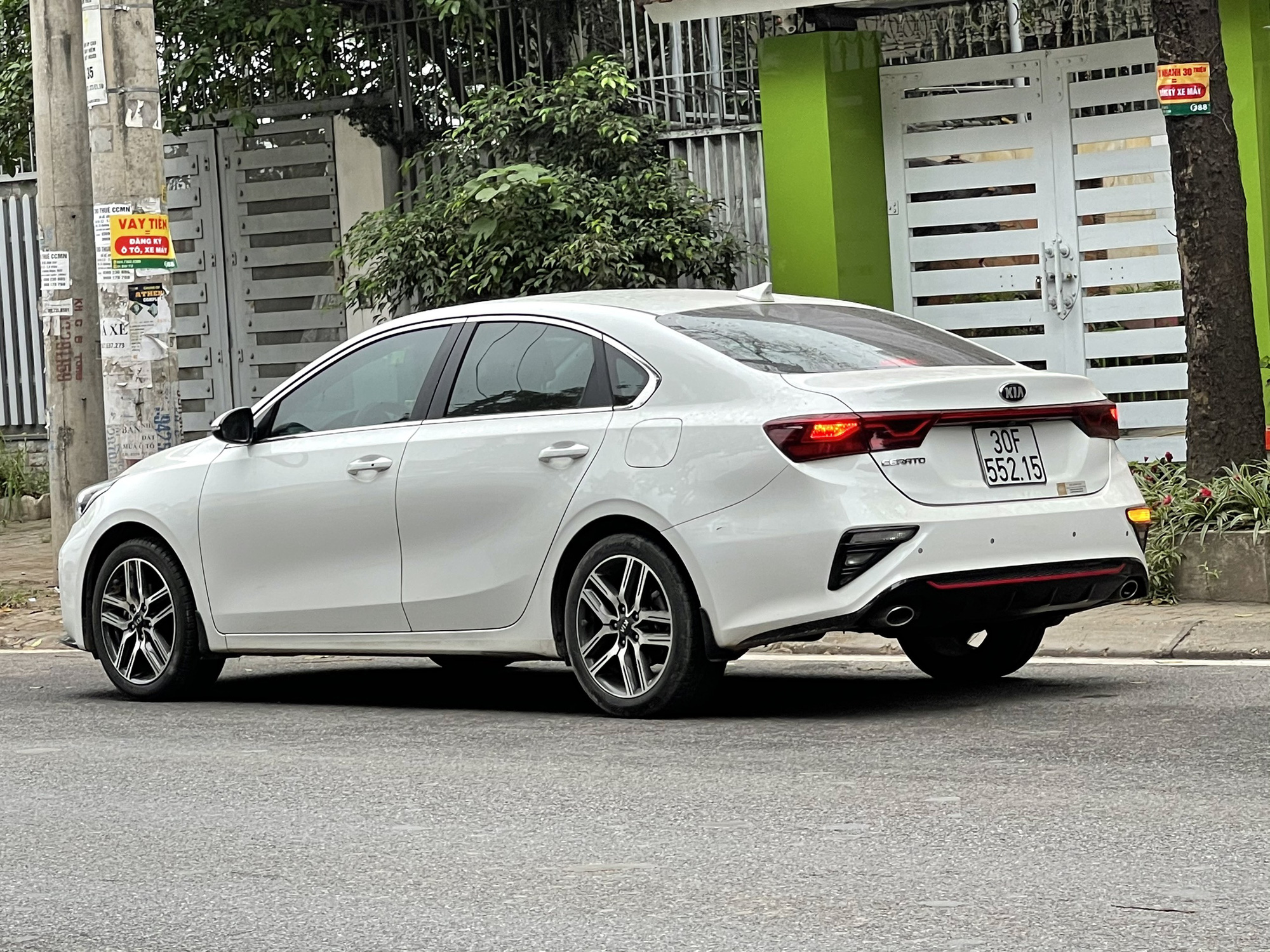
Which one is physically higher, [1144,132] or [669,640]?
[1144,132]

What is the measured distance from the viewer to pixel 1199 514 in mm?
10523

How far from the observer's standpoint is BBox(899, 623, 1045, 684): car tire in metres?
8.47

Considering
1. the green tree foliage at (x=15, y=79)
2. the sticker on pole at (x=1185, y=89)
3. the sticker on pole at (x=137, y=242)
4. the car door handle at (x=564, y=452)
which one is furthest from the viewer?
the green tree foliage at (x=15, y=79)

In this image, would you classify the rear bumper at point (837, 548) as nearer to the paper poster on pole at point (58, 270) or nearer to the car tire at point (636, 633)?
the car tire at point (636, 633)

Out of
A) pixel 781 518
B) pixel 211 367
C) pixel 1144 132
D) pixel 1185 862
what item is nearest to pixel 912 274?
pixel 1144 132

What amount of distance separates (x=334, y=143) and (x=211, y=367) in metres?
2.26

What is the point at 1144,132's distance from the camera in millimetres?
14523

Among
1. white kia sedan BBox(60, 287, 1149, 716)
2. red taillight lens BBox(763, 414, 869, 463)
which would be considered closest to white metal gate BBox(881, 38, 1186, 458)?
white kia sedan BBox(60, 287, 1149, 716)

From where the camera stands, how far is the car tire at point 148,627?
29.6ft

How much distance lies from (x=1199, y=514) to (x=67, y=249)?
6672 mm

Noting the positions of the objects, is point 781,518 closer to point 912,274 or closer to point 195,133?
point 912,274

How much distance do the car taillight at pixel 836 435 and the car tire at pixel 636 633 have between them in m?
0.62

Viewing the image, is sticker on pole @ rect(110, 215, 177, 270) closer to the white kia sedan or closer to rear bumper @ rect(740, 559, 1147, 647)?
the white kia sedan

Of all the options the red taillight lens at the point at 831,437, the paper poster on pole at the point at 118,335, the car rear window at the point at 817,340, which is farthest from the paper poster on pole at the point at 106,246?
the red taillight lens at the point at 831,437
